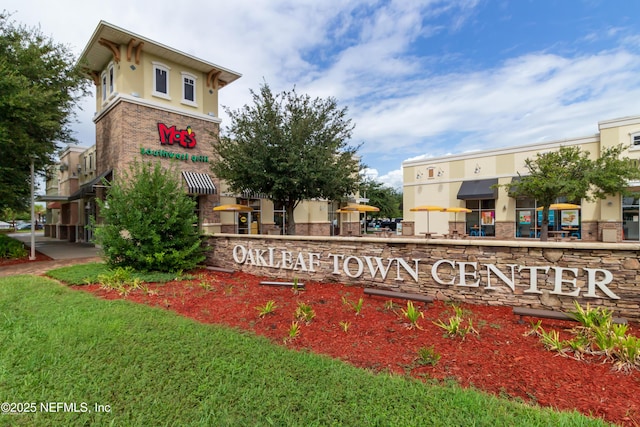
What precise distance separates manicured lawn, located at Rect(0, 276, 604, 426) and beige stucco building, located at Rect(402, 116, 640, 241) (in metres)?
20.4

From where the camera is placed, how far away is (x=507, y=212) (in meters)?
22.3

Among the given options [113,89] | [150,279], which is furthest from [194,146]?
[150,279]

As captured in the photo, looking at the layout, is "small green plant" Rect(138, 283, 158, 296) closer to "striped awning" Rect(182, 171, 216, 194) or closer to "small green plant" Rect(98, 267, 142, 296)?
"small green plant" Rect(98, 267, 142, 296)

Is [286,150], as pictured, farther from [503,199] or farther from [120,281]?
[503,199]

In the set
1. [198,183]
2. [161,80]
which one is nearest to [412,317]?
[198,183]

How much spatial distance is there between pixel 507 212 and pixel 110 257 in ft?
79.5

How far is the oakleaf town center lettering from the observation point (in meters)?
5.06

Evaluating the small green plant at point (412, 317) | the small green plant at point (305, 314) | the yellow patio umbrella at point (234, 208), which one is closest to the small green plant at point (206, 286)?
the small green plant at point (305, 314)

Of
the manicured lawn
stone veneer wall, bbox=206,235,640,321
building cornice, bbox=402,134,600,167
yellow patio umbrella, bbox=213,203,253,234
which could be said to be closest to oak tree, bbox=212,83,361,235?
yellow patio umbrella, bbox=213,203,253,234

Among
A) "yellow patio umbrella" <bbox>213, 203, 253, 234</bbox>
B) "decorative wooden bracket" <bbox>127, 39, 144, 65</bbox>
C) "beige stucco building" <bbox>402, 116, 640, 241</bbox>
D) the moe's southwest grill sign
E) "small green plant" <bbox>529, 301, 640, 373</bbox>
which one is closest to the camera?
"small green plant" <bbox>529, 301, 640, 373</bbox>

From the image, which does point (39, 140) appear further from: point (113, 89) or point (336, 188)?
point (336, 188)

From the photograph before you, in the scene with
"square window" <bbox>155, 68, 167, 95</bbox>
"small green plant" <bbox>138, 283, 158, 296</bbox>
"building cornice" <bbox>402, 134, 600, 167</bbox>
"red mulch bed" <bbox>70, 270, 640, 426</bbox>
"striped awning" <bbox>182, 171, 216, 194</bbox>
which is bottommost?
"red mulch bed" <bbox>70, 270, 640, 426</bbox>

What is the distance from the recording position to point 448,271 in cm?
607

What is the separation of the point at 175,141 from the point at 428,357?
51.8ft
